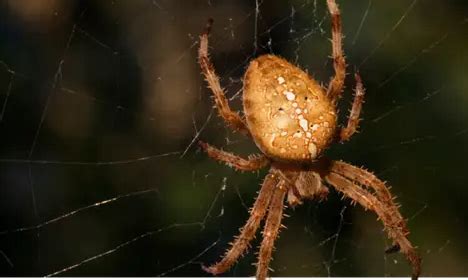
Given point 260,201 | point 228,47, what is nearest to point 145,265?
point 228,47

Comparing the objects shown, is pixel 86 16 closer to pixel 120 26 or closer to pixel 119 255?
pixel 120 26

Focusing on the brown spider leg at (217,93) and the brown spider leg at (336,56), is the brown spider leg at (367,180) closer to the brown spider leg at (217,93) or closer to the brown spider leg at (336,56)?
→ the brown spider leg at (336,56)

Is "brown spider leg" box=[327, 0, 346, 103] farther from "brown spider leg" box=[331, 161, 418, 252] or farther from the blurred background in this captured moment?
the blurred background

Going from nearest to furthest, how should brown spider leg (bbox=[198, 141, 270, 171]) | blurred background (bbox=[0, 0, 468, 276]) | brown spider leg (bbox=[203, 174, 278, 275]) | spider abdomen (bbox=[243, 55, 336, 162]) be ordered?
spider abdomen (bbox=[243, 55, 336, 162]) < brown spider leg (bbox=[198, 141, 270, 171]) < brown spider leg (bbox=[203, 174, 278, 275]) < blurred background (bbox=[0, 0, 468, 276])

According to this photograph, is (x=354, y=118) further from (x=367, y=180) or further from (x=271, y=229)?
(x=271, y=229)

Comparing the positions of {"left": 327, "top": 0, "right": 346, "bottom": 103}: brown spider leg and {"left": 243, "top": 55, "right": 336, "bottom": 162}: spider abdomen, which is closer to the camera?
{"left": 243, "top": 55, "right": 336, "bottom": 162}: spider abdomen

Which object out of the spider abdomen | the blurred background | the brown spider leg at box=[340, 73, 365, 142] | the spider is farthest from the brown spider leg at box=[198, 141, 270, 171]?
the blurred background

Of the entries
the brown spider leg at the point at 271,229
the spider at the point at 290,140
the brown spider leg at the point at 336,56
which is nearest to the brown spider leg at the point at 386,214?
the spider at the point at 290,140
